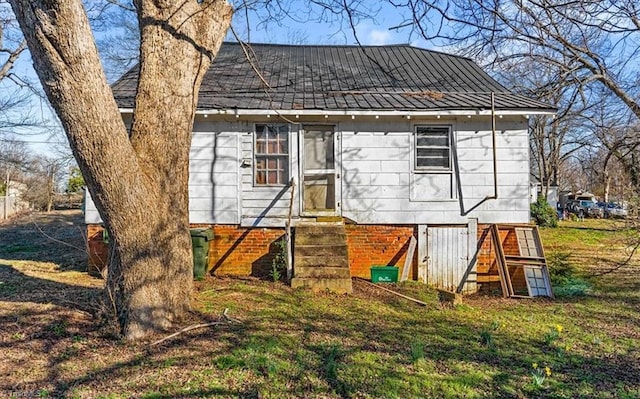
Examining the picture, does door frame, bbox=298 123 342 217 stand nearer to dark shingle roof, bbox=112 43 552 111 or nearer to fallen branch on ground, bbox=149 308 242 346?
dark shingle roof, bbox=112 43 552 111

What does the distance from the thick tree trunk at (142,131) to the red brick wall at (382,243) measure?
445cm

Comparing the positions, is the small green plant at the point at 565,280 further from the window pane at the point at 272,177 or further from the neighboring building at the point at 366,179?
the window pane at the point at 272,177

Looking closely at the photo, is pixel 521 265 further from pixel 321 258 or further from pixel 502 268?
pixel 321 258

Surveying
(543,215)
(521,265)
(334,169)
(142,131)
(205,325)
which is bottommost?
(205,325)

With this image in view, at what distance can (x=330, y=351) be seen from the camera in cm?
451

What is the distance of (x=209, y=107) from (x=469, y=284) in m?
6.32

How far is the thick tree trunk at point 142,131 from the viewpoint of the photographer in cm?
402

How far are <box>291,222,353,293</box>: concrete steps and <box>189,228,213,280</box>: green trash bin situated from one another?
1735 mm

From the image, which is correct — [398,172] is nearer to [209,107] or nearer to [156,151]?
[209,107]

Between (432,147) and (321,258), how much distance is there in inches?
133

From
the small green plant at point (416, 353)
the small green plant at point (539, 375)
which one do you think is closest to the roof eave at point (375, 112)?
the small green plant at point (416, 353)

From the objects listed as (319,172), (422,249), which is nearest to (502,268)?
(422,249)

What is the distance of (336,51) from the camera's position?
43.0 feet

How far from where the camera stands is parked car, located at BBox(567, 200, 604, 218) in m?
29.8
